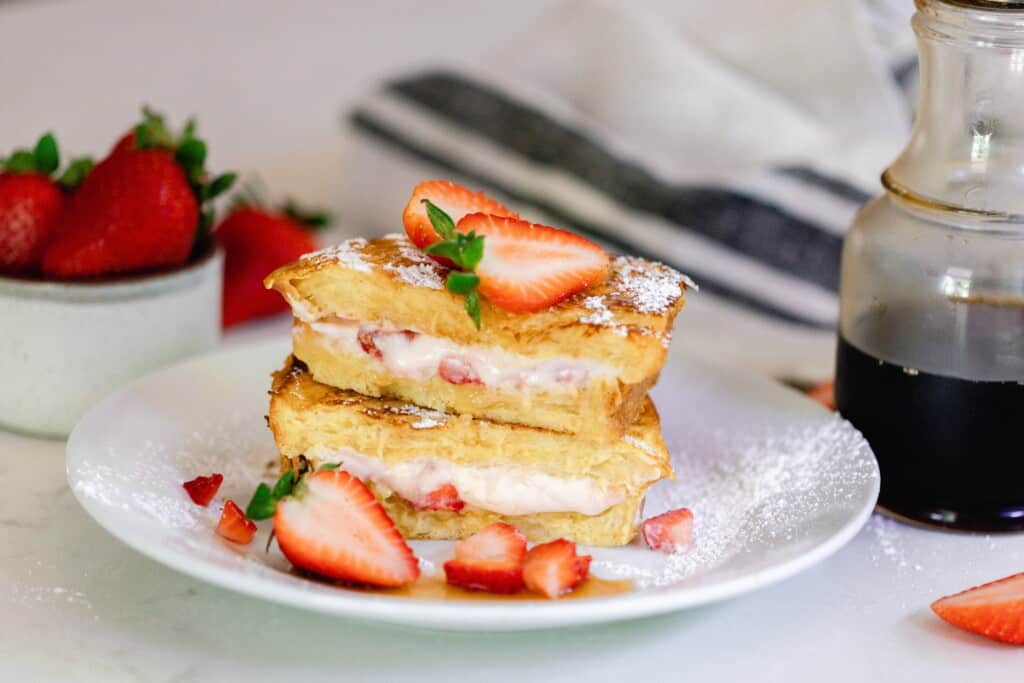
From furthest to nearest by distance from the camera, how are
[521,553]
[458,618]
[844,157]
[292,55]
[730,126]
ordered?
[292,55] < [730,126] < [844,157] < [521,553] < [458,618]

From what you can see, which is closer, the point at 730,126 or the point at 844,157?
the point at 844,157

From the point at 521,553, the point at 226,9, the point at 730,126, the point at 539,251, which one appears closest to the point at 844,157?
the point at 730,126

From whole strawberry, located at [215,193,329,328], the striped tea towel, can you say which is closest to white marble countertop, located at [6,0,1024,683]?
whole strawberry, located at [215,193,329,328]

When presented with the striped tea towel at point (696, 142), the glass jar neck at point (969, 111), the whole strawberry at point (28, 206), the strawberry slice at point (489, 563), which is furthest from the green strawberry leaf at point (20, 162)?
the glass jar neck at point (969, 111)

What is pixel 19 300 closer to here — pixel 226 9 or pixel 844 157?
pixel 844 157

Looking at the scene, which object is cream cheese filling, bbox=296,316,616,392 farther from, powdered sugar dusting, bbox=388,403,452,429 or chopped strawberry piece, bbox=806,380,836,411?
chopped strawberry piece, bbox=806,380,836,411

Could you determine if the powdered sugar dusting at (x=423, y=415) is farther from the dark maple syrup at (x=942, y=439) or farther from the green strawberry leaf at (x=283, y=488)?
the dark maple syrup at (x=942, y=439)
